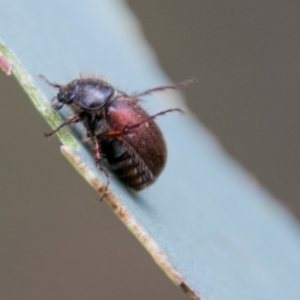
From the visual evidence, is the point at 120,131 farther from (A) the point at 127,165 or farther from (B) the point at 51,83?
(B) the point at 51,83

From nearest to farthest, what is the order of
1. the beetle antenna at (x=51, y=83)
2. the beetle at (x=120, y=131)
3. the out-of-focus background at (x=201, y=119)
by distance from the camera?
the beetle antenna at (x=51, y=83)
the beetle at (x=120, y=131)
the out-of-focus background at (x=201, y=119)

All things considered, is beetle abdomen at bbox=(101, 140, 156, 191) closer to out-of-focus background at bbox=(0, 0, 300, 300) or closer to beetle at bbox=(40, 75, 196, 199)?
beetle at bbox=(40, 75, 196, 199)

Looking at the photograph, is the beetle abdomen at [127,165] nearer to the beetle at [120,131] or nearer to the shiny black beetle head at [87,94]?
the beetle at [120,131]

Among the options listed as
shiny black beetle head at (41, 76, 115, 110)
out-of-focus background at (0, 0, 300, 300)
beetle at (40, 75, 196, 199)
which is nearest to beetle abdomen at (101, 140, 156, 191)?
beetle at (40, 75, 196, 199)

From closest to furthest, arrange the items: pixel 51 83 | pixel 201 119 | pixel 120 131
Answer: pixel 51 83 → pixel 120 131 → pixel 201 119

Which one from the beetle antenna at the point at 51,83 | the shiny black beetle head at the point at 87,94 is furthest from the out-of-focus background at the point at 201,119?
the beetle antenna at the point at 51,83

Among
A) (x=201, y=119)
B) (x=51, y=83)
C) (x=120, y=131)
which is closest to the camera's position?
(x=51, y=83)

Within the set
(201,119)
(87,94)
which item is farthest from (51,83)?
(201,119)
